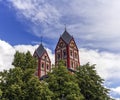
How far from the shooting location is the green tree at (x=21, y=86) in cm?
2522

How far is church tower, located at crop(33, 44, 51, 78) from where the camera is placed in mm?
89875

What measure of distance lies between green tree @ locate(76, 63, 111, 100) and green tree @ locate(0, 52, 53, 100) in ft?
34.0

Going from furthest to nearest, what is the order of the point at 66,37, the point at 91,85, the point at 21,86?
the point at 66,37 → the point at 91,85 → the point at 21,86

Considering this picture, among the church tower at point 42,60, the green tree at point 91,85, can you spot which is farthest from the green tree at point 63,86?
the church tower at point 42,60

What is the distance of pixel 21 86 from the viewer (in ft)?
85.3

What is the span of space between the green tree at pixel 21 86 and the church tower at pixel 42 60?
61537 mm

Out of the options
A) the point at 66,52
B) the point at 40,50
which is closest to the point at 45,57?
the point at 40,50

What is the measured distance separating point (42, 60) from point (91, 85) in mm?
56410

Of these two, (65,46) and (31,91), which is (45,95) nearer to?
(31,91)

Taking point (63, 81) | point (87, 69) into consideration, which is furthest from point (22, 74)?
point (87, 69)

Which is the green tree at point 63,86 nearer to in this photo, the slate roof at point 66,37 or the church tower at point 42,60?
the slate roof at point 66,37

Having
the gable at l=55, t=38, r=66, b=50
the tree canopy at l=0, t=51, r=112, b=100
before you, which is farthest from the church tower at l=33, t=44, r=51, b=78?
the tree canopy at l=0, t=51, r=112, b=100

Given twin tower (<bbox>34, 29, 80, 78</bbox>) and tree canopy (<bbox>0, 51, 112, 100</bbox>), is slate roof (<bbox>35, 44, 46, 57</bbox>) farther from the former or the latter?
tree canopy (<bbox>0, 51, 112, 100</bbox>)

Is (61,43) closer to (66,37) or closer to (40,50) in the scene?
(66,37)
